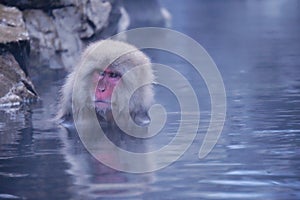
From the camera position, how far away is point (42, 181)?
16.5ft

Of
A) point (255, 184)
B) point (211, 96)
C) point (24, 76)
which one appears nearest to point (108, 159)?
point (255, 184)

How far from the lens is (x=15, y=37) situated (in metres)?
9.59

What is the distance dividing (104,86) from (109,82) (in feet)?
0.17

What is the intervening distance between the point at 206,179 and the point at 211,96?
380cm

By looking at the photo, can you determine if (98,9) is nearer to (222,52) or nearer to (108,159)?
(222,52)

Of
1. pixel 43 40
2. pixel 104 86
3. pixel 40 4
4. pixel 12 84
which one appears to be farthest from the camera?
pixel 43 40

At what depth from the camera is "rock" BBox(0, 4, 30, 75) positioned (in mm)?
9414

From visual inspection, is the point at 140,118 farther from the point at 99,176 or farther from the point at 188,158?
the point at 99,176

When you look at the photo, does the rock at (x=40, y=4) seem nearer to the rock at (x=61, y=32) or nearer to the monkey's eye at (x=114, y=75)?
the rock at (x=61, y=32)

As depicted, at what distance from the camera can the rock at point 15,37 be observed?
941cm

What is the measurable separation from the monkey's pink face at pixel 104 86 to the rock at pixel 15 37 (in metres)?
3.07

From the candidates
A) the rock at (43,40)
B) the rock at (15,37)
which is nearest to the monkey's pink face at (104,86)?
the rock at (15,37)

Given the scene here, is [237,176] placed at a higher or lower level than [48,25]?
lower

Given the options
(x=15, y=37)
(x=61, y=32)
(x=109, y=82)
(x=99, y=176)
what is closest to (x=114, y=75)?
(x=109, y=82)
